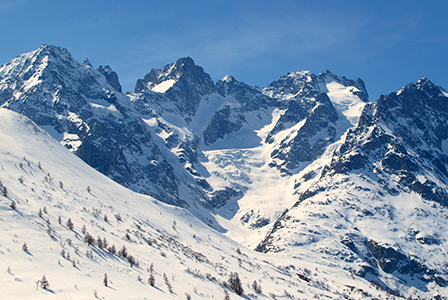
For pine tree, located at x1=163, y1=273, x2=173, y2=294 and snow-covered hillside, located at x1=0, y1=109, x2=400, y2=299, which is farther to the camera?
pine tree, located at x1=163, y1=273, x2=173, y2=294

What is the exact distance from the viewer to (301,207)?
175 metres

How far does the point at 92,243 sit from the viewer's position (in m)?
28.9

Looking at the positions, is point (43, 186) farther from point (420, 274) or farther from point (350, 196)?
point (350, 196)

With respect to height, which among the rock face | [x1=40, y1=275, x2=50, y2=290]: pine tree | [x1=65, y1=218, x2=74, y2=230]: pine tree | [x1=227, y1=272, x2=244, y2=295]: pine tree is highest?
the rock face

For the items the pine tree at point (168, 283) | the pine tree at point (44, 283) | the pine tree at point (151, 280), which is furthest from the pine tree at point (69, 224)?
the pine tree at point (44, 283)

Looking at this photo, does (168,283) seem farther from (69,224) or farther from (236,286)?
(69,224)

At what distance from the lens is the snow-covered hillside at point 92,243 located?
22.4 metres

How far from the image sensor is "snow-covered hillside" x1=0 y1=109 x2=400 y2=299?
22422 millimetres

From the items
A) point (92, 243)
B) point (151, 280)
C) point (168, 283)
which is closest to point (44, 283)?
point (151, 280)

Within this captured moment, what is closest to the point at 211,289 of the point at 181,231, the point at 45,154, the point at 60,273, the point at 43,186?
the point at 60,273

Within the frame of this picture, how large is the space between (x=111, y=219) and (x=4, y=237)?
52.5ft

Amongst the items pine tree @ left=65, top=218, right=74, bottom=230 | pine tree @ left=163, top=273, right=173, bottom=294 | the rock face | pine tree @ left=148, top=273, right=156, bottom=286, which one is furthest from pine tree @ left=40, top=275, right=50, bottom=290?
the rock face

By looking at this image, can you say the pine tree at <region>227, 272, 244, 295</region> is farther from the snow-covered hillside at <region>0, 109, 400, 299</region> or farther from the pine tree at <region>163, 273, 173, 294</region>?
the pine tree at <region>163, 273, 173, 294</region>

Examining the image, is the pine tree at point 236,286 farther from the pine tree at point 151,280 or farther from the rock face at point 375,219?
the rock face at point 375,219
